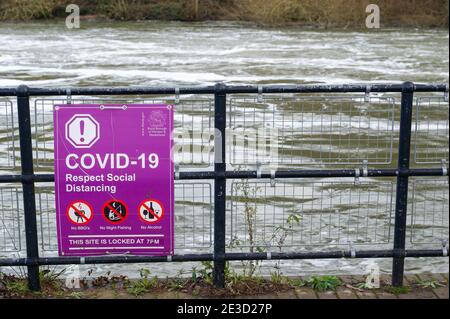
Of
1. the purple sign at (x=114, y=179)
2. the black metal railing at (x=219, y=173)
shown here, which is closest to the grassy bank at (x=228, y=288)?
the black metal railing at (x=219, y=173)

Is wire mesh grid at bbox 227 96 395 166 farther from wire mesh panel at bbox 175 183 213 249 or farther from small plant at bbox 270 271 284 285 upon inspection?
small plant at bbox 270 271 284 285

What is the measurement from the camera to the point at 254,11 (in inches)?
1601

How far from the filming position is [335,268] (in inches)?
269

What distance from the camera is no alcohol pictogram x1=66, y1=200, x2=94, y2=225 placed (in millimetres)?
5246

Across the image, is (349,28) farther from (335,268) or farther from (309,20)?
(335,268)

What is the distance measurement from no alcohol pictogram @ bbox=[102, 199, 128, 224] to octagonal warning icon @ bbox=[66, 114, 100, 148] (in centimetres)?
42

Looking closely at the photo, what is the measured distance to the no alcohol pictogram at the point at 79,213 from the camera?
525 cm

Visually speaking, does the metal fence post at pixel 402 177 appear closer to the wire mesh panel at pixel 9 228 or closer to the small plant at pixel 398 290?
the small plant at pixel 398 290

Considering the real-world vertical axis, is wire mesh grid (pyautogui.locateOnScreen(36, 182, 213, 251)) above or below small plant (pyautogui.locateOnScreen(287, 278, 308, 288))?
below

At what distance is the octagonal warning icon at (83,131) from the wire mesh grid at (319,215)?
204cm

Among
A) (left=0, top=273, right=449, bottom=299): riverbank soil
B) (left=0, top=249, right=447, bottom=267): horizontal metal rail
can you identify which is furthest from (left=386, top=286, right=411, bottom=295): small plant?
(left=0, top=249, right=447, bottom=267): horizontal metal rail

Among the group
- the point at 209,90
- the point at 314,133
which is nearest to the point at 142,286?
the point at 209,90

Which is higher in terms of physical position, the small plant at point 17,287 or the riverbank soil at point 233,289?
the small plant at point 17,287
